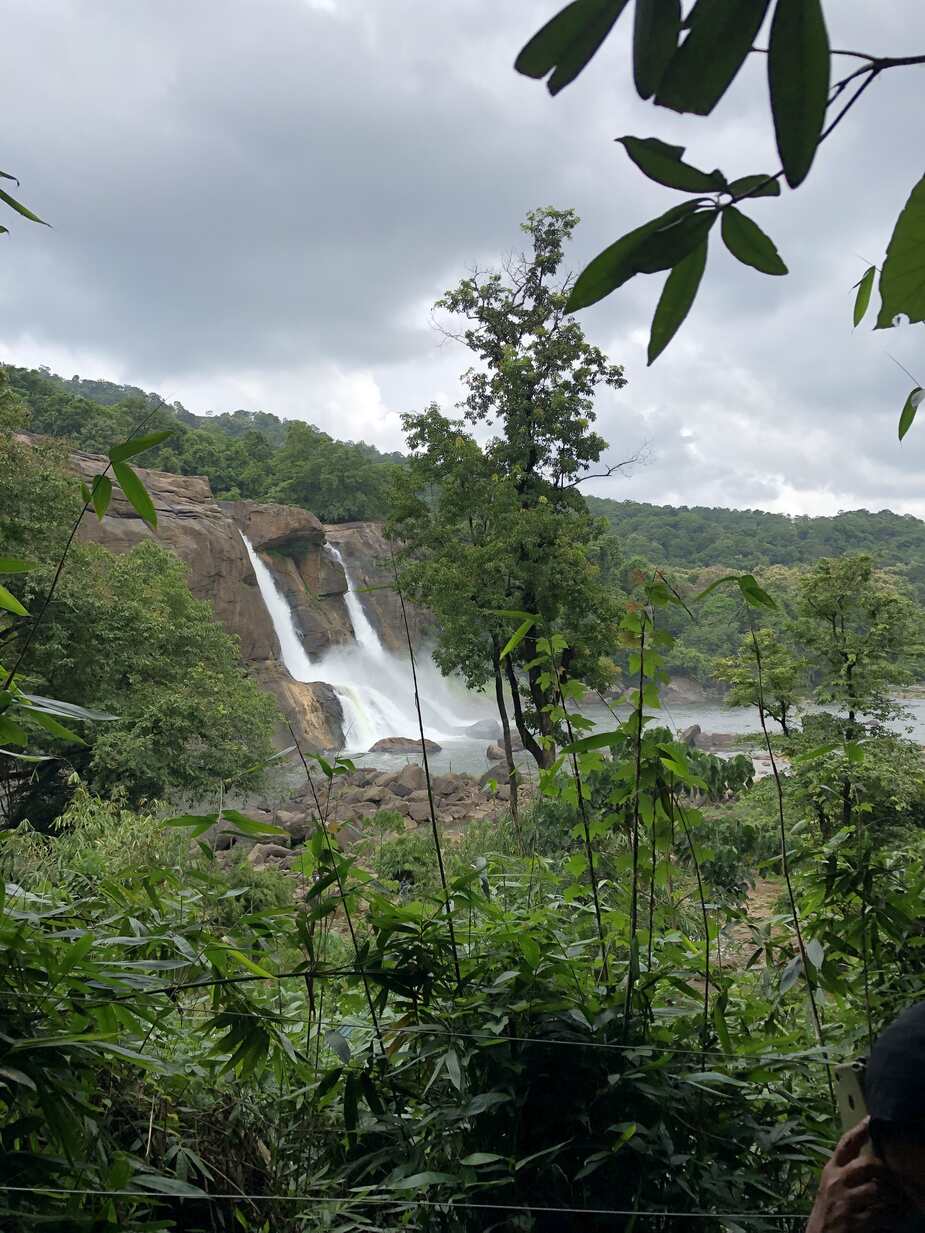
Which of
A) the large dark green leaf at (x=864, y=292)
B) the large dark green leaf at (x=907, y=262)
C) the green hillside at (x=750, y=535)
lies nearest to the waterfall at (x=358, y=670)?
the green hillside at (x=750, y=535)

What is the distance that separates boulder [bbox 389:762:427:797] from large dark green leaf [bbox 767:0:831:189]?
11.5 meters

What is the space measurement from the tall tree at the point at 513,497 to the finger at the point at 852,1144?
864 cm

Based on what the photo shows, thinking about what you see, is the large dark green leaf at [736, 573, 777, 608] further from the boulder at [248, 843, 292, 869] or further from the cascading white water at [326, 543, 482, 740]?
the cascading white water at [326, 543, 482, 740]

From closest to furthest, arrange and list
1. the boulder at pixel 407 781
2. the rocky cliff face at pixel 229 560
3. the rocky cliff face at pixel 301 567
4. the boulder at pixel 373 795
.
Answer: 1. the boulder at pixel 373 795
2. the boulder at pixel 407 781
3. the rocky cliff face at pixel 229 560
4. the rocky cliff face at pixel 301 567

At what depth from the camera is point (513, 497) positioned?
9.98 m

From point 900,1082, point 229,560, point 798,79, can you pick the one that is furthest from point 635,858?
point 229,560

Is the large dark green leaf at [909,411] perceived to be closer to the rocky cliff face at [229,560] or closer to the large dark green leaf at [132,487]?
the large dark green leaf at [132,487]

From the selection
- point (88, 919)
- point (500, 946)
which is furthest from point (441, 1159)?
point (88, 919)

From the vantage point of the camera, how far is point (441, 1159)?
802 mm

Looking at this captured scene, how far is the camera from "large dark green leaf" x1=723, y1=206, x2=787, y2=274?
381 millimetres

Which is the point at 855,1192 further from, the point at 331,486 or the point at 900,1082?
the point at 331,486

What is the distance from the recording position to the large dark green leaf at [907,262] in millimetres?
420

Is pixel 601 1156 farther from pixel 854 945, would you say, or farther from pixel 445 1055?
pixel 854 945

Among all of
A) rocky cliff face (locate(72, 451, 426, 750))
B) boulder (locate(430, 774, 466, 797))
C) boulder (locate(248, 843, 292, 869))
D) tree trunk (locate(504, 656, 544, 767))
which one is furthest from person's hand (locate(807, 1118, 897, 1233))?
rocky cliff face (locate(72, 451, 426, 750))
